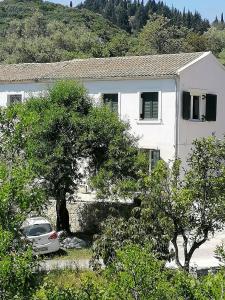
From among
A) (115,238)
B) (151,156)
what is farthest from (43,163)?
(115,238)

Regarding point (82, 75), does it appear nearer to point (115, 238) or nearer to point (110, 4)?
point (115, 238)

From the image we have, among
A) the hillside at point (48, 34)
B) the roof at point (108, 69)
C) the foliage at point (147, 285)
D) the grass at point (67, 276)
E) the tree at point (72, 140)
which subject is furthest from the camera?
the hillside at point (48, 34)

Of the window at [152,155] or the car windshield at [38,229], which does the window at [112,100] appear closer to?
the window at [152,155]

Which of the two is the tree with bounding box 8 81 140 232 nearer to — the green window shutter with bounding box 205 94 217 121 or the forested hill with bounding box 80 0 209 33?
the green window shutter with bounding box 205 94 217 121

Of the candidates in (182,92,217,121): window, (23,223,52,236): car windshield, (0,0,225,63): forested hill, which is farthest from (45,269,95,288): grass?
(0,0,225,63): forested hill

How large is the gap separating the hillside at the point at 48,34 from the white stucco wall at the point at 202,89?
23455mm

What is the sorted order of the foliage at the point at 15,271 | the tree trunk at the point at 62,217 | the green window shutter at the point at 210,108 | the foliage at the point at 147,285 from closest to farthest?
the foliage at the point at 147,285, the foliage at the point at 15,271, the tree trunk at the point at 62,217, the green window shutter at the point at 210,108

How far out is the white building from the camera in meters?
29.7

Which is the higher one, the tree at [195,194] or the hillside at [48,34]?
the hillside at [48,34]

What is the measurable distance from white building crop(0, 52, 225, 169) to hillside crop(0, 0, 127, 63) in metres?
21.9

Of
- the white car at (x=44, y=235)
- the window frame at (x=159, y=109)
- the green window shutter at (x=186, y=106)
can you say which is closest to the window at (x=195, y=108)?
the green window shutter at (x=186, y=106)

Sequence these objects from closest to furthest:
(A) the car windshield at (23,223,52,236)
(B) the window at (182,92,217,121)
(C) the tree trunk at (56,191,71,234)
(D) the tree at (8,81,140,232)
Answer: (A) the car windshield at (23,223,52,236), (D) the tree at (8,81,140,232), (C) the tree trunk at (56,191,71,234), (B) the window at (182,92,217,121)

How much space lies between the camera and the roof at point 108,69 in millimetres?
30312

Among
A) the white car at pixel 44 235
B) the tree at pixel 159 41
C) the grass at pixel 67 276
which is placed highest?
the tree at pixel 159 41
